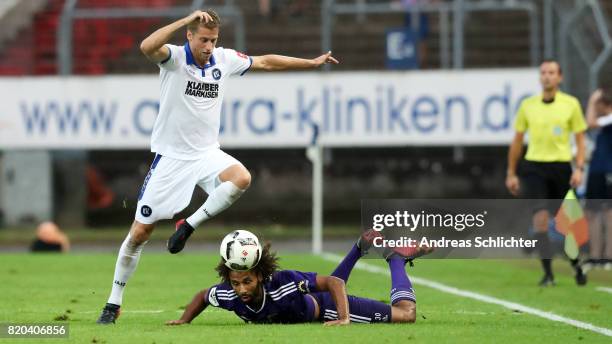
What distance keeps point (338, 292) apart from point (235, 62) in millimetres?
2274

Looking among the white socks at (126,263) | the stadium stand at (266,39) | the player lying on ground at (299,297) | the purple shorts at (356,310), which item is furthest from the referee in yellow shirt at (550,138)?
the stadium stand at (266,39)

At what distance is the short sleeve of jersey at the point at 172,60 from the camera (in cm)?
1102

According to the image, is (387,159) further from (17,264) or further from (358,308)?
(358,308)

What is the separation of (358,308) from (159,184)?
181 cm

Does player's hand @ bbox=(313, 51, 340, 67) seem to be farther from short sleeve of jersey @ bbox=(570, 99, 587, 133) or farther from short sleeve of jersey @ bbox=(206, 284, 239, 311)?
short sleeve of jersey @ bbox=(570, 99, 587, 133)

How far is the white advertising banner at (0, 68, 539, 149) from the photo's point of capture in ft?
75.5

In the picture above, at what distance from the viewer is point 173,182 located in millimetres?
11281

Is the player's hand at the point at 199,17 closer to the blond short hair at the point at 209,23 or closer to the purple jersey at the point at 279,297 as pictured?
the blond short hair at the point at 209,23

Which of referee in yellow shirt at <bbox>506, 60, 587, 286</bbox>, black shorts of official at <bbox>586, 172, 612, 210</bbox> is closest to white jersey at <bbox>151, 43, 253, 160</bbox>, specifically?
referee in yellow shirt at <bbox>506, 60, 587, 286</bbox>

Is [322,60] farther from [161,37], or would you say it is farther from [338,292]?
[338,292]

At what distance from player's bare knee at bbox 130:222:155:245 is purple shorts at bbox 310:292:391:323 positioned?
1.38 meters

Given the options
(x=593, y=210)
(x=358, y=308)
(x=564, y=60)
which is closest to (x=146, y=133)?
(x=564, y=60)

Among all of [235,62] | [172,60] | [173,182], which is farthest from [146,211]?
[235,62]

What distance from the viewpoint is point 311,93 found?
75.7 ft
